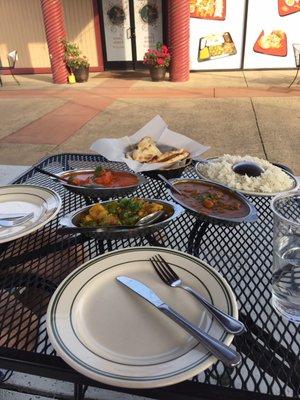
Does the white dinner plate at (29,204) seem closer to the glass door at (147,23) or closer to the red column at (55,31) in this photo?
the red column at (55,31)

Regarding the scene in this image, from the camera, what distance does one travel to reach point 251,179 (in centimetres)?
159

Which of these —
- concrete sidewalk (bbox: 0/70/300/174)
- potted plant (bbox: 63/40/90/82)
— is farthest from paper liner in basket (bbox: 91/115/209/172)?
potted plant (bbox: 63/40/90/82)

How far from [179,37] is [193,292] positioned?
9603mm

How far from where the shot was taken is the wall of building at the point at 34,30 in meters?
11.5

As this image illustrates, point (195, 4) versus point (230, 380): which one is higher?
point (195, 4)

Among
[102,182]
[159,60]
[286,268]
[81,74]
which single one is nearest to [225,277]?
[286,268]

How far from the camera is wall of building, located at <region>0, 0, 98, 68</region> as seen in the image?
37.8ft

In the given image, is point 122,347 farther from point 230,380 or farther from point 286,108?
point 286,108

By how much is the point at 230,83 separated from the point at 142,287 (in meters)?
9.55

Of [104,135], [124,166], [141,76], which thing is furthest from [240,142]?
[141,76]

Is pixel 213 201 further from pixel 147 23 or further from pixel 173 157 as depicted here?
pixel 147 23

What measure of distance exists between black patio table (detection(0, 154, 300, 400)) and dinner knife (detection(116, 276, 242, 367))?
0.10 metres

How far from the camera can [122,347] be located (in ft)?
2.45

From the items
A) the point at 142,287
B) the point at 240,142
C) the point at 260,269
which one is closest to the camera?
the point at 142,287
